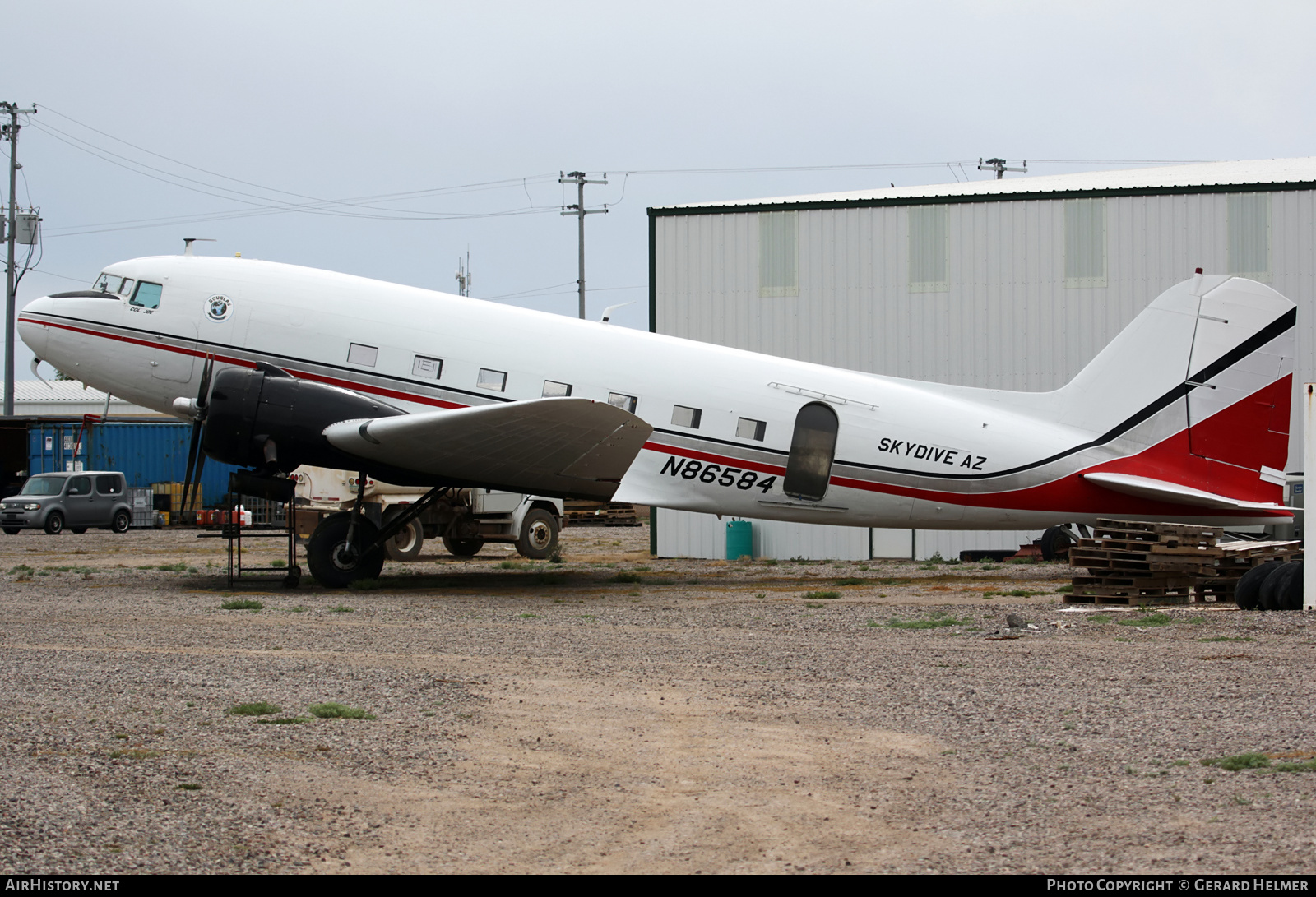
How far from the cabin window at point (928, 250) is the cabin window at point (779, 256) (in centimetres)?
253

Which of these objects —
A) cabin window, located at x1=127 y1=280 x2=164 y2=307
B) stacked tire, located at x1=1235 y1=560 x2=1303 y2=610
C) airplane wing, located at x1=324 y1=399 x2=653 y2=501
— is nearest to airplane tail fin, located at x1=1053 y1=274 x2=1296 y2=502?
stacked tire, located at x1=1235 y1=560 x2=1303 y2=610

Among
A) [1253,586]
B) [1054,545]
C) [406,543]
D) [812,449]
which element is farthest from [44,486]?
[1253,586]

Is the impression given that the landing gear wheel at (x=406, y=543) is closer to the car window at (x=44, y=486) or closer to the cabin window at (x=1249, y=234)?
the cabin window at (x=1249, y=234)

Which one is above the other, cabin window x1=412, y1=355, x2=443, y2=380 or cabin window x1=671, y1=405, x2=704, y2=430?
cabin window x1=412, y1=355, x2=443, y2=380

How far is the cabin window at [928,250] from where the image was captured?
25.8m

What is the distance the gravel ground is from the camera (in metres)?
4.87

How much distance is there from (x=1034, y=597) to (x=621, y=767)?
35.0 feet

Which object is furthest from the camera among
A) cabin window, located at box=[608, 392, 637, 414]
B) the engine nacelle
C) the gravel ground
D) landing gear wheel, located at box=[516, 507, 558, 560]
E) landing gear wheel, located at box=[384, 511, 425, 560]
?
landing gear wheel, located at box=[516, 507, 558, 560]

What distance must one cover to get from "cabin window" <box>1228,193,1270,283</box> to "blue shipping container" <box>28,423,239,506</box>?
34746 millimetres

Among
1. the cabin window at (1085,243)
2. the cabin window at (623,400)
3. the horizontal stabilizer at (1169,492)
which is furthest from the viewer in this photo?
the cabin window at (1085,243)

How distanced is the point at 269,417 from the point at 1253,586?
12.2 m

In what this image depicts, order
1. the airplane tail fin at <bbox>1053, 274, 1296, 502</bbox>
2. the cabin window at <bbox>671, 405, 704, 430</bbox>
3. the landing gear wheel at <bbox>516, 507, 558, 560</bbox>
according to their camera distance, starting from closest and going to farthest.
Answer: the cabin window at <bbox>671, 405, 704, 430</bbox>
the airplane tail fin at <bbox>1053, 274, 1296, 502</bbox>
the landing gear wheel at <bbox>516, 507, 558, 560</bbox>

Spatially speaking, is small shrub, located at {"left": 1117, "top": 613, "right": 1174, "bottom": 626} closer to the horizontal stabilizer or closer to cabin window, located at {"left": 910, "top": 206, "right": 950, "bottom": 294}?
the horizontal stabilizer

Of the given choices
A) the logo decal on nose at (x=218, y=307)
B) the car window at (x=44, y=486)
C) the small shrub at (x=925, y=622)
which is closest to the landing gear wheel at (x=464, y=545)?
the logo decal on nose at (x=218, y=307)
